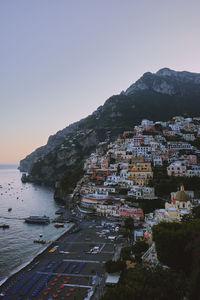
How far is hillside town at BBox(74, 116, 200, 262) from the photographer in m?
47.4

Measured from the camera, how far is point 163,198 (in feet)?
207

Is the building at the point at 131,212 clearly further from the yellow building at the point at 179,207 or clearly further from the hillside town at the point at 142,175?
the yellow building at the point at 179,207

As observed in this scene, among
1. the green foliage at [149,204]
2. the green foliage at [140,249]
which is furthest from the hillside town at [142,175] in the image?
the green foliage at [140,249]

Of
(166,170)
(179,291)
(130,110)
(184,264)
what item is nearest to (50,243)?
(184,264)

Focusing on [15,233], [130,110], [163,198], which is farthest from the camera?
[130,110]

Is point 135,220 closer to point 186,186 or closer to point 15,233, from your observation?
→ point 186,186

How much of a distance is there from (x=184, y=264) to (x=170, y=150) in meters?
70.0

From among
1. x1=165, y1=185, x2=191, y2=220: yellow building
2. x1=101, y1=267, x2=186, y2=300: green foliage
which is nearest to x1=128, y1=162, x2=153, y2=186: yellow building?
x1=165, y1=185, x2=191, y2=220: yellow building

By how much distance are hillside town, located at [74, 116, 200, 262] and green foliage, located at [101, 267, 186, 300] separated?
36.1 ft

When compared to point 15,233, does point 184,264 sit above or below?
above

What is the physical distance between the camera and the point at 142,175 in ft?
244

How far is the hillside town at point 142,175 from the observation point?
4740 centimetres

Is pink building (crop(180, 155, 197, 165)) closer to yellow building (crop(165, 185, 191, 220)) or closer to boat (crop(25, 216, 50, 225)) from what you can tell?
Result: yellow building (crop(165, 185, 191, 220))

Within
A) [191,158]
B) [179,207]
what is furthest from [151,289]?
[191,158]
